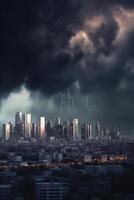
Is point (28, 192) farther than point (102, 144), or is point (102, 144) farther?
point (102, 144)

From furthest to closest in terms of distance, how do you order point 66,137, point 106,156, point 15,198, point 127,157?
point 66,137
point 106,156
point 127,157
point 15,198

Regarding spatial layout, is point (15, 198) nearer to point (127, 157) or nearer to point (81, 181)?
point (81, 181)

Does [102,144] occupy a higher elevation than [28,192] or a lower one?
higher

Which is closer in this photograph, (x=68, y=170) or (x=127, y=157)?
(x=68, y=170)

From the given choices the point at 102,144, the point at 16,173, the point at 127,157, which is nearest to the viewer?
the point at 16,173

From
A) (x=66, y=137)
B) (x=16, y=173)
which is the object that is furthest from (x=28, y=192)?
(x=66, y=137)

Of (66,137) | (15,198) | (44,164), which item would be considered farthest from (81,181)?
(66,137)

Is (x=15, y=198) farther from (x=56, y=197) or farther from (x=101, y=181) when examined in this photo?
(x=101, y=181)

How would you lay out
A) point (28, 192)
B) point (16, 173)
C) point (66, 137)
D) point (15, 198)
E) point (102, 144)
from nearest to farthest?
point (15, 198) < point (28, 192) < point (16, 173) < point (102, 144) < point (66, 137)

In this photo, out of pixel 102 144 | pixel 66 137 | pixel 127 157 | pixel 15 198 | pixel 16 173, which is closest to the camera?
pixel 15 198
